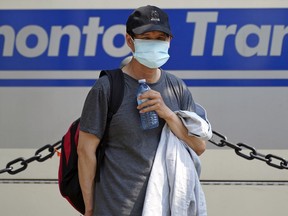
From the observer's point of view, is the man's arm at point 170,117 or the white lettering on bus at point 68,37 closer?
the man's arm at point 170,117

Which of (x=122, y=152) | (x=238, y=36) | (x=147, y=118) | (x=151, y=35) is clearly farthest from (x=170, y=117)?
(x=238, y=36)

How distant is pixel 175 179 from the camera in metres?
2.37

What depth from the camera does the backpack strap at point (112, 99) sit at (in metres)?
2.39

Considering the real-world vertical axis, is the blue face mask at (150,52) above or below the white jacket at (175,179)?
above

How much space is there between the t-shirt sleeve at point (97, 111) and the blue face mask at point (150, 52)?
0.17 m

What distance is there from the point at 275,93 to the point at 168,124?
5.83 ft

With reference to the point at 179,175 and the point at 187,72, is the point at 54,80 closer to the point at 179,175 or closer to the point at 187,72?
the point at 187,72

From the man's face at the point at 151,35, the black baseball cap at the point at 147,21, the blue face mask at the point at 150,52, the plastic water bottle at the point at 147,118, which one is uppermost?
the black baseball cap at the point at 147,21

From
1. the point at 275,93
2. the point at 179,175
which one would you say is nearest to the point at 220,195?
the point at 275,93

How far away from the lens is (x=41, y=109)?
411cm

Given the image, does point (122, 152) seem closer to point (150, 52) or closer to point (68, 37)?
point (150, 52)

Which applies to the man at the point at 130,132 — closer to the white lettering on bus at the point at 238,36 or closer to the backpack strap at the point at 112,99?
the backpack strap at the point at 112,99

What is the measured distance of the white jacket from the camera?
2.35 meters

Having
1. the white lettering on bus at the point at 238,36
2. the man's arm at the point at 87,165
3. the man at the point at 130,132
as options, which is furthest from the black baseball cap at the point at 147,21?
the white lettering on bus at the point at 238,36
